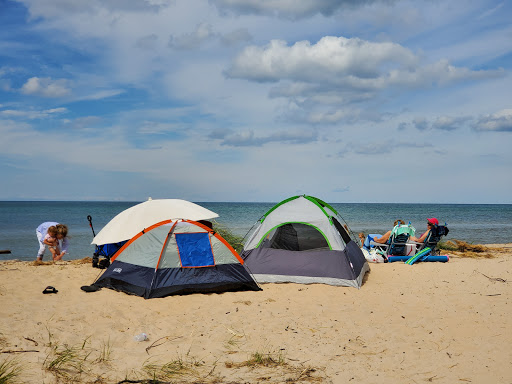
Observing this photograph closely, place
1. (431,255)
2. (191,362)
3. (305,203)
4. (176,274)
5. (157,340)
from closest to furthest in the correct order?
(191,362)
(157,340)
(176,274)
(305,203)
(431,255)

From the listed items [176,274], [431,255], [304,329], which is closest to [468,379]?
[304,329]

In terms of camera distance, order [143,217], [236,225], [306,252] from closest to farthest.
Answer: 1. [306,252]
2. [143,217]
3. [236,225]

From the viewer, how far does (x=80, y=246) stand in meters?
Result: 19.5

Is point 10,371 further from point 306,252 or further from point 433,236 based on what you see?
point 433,236

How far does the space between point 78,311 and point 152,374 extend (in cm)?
287

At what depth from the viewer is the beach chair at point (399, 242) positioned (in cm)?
1203

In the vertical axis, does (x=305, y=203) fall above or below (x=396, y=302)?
above

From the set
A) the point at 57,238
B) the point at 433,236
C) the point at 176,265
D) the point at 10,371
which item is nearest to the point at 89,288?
the point at 176,265

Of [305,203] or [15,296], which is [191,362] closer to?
[15,296]

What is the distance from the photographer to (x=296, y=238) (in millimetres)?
10695

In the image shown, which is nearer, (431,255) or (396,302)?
(396,302)

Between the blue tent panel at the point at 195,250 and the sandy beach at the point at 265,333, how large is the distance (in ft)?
2.21

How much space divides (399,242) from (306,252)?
13.6 ft

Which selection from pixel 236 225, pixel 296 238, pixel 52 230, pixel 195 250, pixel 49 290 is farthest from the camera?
pixel 236 225
